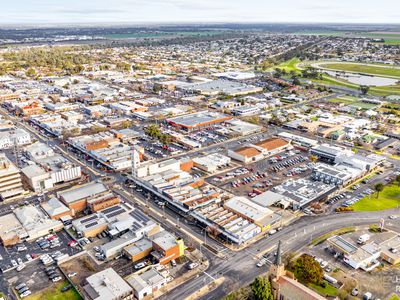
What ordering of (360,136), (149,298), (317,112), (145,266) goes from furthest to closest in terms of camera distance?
(317,112) → (360,136) → (145,266) → (149,298)

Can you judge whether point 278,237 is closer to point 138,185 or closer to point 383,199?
point 383,199

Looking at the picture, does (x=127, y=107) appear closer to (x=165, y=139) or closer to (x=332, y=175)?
(x=165, y=139)

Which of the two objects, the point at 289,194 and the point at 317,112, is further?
the point at 317,112

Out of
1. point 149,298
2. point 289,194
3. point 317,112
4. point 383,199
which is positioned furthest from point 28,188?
point 317,112

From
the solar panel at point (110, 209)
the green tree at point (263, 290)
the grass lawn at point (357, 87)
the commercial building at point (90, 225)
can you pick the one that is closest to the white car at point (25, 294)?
the commercial building at point (90, 225)

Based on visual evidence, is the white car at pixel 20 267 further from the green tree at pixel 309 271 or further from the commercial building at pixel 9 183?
the green tree at pixel 309 271

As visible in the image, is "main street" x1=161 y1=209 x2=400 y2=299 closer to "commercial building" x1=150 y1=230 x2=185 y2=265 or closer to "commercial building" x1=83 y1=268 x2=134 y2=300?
"commercial building" x1=83 y1=268 x2=134 y2=300

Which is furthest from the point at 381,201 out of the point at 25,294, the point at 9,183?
the point at 9,183

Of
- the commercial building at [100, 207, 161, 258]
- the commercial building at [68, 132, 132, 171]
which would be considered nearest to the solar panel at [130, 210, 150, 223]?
the commercial building at [100, 207, 161, 258]

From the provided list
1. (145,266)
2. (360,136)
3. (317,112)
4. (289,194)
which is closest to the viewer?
(145,266)
